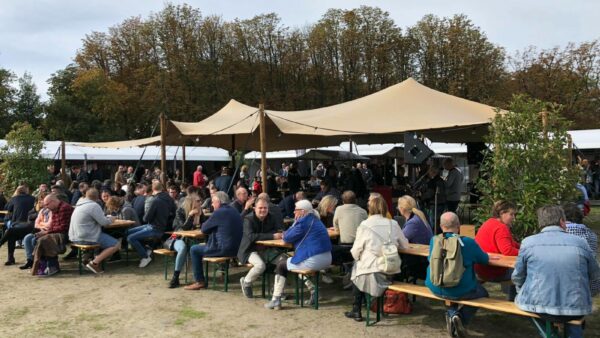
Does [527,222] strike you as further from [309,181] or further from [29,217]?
[309,181]

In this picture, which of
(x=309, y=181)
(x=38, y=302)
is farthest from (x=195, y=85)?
(x=38, y=302)

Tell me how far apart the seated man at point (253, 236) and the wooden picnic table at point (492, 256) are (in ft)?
4.89

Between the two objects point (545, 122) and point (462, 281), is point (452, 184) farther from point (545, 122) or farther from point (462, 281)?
point (462, 281)

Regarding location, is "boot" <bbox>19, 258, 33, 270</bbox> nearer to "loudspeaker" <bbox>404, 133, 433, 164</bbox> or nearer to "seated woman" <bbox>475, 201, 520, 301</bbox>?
"loudspeaker" <bbox>404, 133, 433, 164</bbox>

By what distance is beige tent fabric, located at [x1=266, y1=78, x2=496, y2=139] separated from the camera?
8.26 metres

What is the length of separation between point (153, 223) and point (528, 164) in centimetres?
514

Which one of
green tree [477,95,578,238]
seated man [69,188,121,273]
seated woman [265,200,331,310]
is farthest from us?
seated man [69,188,121,273]

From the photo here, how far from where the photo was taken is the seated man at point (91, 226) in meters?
7.01

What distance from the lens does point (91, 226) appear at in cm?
708

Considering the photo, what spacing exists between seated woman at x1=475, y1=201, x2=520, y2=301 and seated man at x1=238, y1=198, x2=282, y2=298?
7.10 ft

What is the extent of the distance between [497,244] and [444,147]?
55.8ft

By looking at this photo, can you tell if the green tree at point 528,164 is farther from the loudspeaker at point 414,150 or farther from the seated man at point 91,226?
the seated man at point 91,226

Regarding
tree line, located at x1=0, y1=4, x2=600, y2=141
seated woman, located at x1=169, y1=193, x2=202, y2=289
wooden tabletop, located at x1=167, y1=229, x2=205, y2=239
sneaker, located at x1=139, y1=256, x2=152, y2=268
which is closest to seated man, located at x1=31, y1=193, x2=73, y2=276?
sneaker, located at x1=139, y1=256, x2=152, y2=268

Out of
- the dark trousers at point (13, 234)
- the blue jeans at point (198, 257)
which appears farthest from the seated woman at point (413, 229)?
the dark trousers at point (13, 234)
